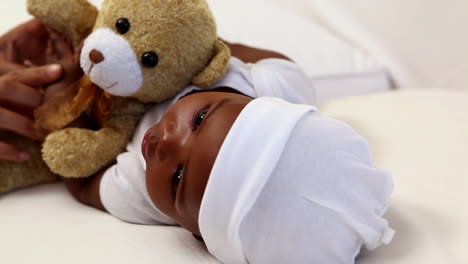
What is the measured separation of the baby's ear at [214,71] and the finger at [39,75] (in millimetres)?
226

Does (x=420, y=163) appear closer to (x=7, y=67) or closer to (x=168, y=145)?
(x=168, y=145)

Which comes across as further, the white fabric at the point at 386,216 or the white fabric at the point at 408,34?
the white fabric at the point at 408,34

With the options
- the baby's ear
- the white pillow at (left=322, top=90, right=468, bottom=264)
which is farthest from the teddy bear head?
the white pillow at (left=322, top=90, right=468, bottom=264)

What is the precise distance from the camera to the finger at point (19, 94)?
2.55 feet

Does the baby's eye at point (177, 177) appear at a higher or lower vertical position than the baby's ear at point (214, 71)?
lower

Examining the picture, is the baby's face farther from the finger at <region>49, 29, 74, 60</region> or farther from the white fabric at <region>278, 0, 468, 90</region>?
the white fabric at <region>278, 0, 468, 90</region>

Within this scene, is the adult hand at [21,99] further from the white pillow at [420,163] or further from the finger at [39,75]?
the white pillow at [420,163]

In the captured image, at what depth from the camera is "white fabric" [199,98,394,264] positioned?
0.54 m

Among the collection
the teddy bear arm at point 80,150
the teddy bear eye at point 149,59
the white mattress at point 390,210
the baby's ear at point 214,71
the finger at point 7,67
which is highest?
the teddy bear eye at point 149,59

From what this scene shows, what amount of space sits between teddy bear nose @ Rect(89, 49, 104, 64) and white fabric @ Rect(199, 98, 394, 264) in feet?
0.74

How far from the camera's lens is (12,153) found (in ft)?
2.60

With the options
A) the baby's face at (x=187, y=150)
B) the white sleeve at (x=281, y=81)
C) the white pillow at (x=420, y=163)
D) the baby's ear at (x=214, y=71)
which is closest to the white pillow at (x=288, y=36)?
the white pillow at (x=420, y=163)

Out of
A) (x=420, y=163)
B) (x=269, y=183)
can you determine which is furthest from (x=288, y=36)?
(x=269, y=183)

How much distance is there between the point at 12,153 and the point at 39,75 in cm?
13
